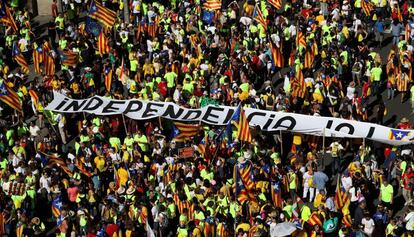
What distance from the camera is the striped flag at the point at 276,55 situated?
3816cm

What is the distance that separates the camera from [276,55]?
3819 cm

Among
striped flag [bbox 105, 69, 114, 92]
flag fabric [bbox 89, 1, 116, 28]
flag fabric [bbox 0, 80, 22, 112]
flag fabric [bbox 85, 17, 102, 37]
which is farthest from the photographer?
flag fabric [bbox 85, 17, 102, 37]

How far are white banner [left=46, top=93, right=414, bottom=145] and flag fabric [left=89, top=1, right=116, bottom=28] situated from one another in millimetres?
3778

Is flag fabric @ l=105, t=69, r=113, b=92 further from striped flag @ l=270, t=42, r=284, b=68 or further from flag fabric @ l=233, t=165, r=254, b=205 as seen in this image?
flag fabric @ l=233, t=165, r=254, b=205

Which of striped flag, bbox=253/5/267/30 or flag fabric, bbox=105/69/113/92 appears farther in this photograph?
striped flag, bbox=253/5/267/30

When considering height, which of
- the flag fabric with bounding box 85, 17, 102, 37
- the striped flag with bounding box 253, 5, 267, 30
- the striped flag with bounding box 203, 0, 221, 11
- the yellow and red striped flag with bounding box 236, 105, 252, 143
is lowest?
the yellow and red striped flag with bounding box 236, 105, 252, 143

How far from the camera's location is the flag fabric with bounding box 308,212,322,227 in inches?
1156

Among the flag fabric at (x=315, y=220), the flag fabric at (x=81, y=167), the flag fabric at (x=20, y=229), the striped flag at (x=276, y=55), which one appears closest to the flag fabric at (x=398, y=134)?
the flag fabric at (x=315, y=220)

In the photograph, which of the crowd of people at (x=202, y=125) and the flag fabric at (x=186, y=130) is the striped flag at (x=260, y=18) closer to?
the crowd of people at (x=202, y=125)

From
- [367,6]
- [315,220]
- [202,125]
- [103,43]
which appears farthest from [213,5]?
[315,220]

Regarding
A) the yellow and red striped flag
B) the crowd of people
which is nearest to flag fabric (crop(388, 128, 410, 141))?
Answer: the crowd of people

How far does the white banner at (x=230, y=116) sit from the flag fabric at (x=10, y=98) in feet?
3.92

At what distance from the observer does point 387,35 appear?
39.4m

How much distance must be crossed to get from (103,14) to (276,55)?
598 centimetres
